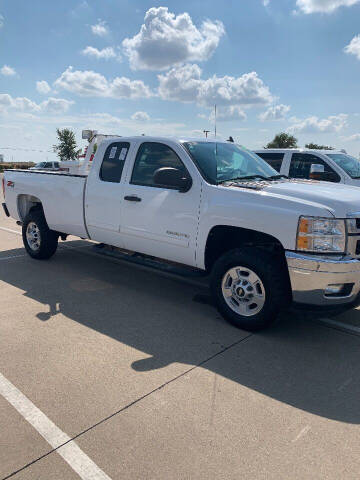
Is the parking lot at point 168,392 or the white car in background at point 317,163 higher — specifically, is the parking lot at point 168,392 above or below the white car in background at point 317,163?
below

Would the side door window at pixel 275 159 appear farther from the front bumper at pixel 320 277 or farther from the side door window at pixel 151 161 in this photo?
the front bumper at pixel 320 277

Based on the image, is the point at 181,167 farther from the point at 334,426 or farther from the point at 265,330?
the point at 334,426

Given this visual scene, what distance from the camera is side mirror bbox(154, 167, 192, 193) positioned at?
4363 millimetres

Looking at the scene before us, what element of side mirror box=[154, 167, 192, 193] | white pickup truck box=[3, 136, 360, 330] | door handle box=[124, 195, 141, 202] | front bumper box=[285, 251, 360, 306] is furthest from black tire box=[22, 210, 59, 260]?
front bumper box=[285, 251, 360, 306]

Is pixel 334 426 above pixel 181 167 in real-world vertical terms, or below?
below

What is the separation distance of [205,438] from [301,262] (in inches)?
69.2

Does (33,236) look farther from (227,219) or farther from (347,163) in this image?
(347,163)

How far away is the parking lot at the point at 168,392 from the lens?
240cm

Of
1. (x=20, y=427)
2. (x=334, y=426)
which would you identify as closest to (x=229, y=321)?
(x=334, y=426)

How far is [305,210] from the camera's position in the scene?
3.68 m

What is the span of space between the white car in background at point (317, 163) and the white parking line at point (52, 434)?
6538 millimetres

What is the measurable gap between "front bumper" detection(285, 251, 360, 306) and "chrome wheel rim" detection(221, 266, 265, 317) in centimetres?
38

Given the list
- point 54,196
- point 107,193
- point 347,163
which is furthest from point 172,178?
point 347,163

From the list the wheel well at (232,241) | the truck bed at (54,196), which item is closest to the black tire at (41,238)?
the truck bed at (54,196)
